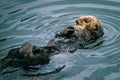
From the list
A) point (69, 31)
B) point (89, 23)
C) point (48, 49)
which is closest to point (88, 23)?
point (89, 23)

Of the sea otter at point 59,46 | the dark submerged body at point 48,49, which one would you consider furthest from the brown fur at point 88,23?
the dark submerged body at point 48,49

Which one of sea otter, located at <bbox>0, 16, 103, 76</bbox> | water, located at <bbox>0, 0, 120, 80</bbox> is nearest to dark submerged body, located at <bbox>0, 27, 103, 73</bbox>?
sea otter, located at <bbox>0, 16, 103, 76</bbox>

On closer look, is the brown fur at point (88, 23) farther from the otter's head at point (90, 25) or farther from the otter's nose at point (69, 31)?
the otter's nose at point (69, 31)

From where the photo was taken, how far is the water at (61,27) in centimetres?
558

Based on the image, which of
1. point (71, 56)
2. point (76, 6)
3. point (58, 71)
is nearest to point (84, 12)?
point (76, 6)

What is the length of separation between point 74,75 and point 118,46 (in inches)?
69.8

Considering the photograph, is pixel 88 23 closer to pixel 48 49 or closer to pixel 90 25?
pixel 90 25

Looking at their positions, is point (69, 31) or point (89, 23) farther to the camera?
point (89, 23)

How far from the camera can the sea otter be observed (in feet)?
16.1

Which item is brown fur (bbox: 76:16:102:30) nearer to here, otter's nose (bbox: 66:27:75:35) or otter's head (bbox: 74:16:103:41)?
otter's head (bbox: 74:16:103:41)

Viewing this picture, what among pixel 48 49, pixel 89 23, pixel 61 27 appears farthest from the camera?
pixel 61 27

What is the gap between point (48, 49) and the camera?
5.43 metres

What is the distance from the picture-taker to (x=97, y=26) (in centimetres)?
666

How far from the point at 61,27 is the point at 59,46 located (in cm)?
195
